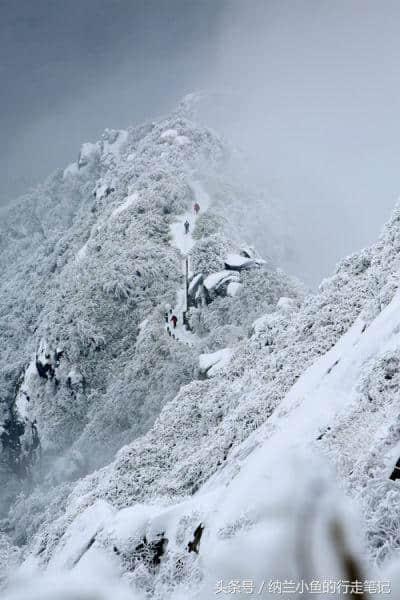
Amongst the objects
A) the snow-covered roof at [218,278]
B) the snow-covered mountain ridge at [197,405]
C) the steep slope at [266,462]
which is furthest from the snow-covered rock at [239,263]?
the steep slope at [266,462]

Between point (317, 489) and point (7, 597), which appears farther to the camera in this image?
point (7, 597)

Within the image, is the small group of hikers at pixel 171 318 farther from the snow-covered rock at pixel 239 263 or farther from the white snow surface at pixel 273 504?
the white snow surface at pixel 273 504

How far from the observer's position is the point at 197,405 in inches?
752

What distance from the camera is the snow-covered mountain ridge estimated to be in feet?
26.1

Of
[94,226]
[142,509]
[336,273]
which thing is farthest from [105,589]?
[94,226]

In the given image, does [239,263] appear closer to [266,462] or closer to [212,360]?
[212,360]

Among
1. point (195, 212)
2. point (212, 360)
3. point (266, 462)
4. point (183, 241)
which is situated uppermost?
point (195, 212)

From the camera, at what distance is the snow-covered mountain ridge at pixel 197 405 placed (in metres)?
7.97

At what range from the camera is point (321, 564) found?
665 centimetres

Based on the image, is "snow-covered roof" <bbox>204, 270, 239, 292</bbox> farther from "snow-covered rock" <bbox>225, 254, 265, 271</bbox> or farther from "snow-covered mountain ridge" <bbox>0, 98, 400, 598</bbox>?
"snow-covered rock" <bbox>225, 254, 265, 271</bbox>

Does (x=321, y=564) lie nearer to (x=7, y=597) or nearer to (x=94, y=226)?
(x=7, y=597)

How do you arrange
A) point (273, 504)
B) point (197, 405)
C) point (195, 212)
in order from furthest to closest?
point (195, 212)
point (197, 405)
point (273, 504)

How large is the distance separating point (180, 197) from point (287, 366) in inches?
1775

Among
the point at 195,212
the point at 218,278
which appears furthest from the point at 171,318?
the point at 195,212
